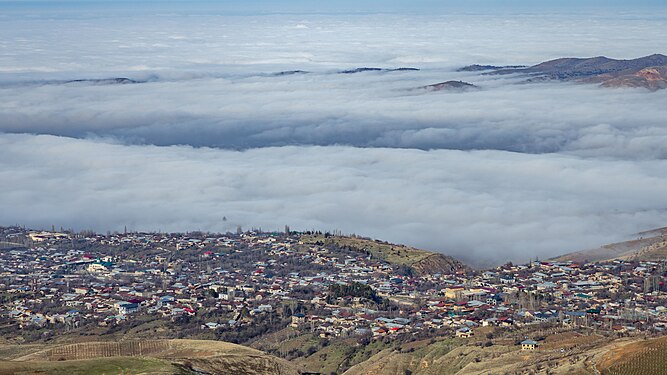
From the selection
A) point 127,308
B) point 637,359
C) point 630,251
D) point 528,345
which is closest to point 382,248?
point 630,251

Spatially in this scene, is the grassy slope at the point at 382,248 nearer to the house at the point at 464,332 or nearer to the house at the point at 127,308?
the house at the point at 127,308

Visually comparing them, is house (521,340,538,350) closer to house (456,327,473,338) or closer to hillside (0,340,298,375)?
house (456,327,473,338)

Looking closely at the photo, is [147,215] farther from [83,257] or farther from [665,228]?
[665,228]

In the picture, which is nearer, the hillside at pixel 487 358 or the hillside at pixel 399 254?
the hillside at pixel 487 358

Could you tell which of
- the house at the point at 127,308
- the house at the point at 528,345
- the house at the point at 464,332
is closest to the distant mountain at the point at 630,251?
the house at the point at 464,332

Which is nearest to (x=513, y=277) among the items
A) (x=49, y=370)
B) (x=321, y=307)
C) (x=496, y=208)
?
(x=321, y=307)

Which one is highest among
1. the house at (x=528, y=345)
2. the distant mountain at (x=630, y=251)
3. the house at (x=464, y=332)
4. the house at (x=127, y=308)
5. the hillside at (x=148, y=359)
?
the hillside at (x=148, y=359)

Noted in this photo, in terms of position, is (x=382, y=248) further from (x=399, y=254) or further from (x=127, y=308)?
(x=127, y=308)
